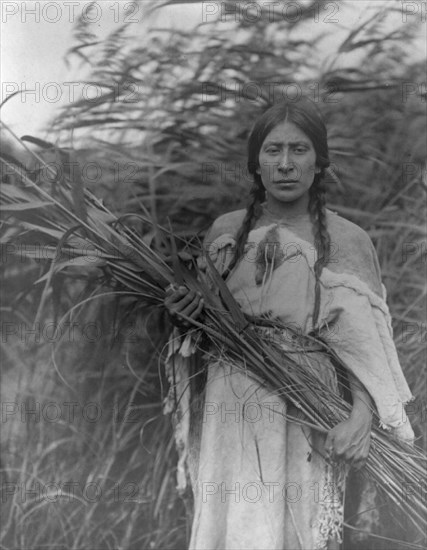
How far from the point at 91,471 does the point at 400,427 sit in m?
0.97

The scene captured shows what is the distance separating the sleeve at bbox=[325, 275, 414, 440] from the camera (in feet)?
11.5

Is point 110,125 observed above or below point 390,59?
below

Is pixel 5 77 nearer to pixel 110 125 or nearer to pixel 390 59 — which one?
pixel 110 125

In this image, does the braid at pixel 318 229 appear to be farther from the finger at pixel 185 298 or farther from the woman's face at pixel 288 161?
the finger at pixel 185 298

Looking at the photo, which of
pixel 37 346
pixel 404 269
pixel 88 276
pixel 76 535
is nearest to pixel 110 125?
pixel 88 276

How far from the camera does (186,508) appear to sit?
11.8ft

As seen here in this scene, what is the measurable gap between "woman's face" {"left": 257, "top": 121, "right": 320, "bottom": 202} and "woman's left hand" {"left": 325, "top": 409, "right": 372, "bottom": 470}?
710mm

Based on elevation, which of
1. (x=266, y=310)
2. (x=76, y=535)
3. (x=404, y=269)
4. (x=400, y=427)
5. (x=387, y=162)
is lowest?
(x=76, y=535)

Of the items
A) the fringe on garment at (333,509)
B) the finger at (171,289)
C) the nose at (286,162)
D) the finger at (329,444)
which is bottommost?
the fringe on garment at (333,509)

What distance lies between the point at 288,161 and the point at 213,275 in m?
0.42

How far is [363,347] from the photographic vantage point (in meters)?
3.52

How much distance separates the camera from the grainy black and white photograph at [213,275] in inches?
137

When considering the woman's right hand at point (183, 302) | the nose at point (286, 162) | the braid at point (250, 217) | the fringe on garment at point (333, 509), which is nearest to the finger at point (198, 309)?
the woman's right hand at point (183, 302)

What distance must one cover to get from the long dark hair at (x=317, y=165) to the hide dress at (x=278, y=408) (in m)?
0.03
